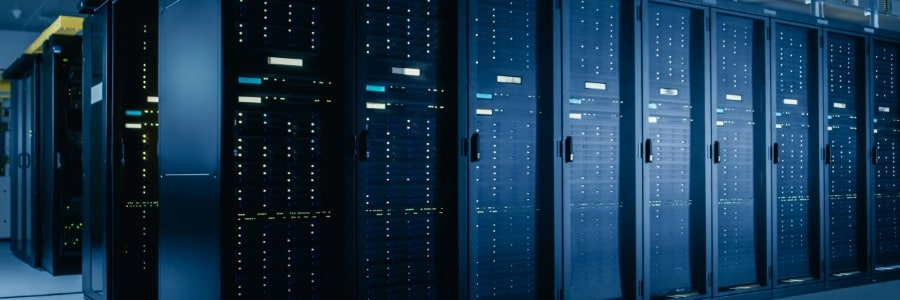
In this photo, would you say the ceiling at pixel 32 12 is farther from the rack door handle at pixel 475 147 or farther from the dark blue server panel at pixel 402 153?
the rack door handle at pixel 475 147

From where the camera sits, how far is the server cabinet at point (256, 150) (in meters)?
2.54

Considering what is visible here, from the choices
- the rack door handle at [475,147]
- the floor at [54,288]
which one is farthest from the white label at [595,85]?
the floor at [54,288]

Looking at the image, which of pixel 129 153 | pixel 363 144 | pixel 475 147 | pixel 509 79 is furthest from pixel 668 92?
pixel 129 153

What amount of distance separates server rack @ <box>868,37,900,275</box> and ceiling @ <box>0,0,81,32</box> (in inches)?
269

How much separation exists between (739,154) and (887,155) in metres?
1.70

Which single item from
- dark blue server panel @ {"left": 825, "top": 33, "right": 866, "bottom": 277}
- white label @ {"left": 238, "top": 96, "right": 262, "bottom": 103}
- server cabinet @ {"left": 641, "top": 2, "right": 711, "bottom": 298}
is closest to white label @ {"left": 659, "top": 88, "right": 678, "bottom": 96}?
server cabinet @ {"left": 641, "top": 2, "right": 711, "bottom": 298}

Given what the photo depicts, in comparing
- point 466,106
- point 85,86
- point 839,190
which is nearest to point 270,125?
point 466,106

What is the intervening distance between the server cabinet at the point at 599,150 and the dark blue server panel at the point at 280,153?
1188 millimetres

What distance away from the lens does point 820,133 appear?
4578mm

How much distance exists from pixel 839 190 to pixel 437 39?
3.22 metres

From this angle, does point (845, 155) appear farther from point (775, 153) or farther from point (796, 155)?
point (775, 153)

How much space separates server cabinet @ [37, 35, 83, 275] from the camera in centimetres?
578

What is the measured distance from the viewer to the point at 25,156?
6672 mm

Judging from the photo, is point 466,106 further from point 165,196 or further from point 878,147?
point 878,147
